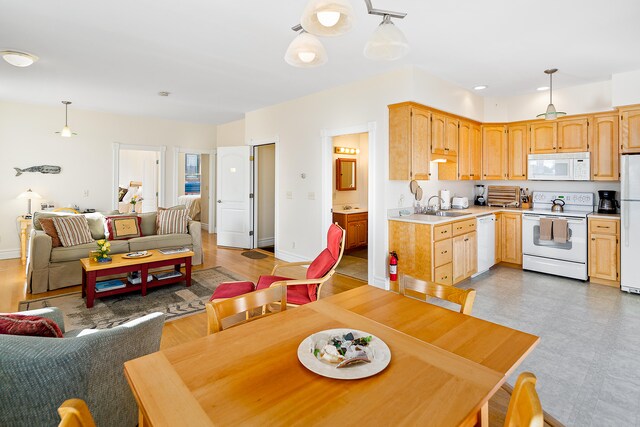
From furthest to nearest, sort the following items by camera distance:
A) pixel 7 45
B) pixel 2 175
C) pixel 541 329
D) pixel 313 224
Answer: pixel 2 175 < pixel 313 224 < pixel 7 45 < pixel 541 329

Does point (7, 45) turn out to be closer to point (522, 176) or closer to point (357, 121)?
point (357, 121)

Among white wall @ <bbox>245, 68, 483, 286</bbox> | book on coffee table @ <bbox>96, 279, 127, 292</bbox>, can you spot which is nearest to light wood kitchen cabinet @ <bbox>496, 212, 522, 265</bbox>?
white wall @ <bbox>245, 68, 483, 286</bbox>

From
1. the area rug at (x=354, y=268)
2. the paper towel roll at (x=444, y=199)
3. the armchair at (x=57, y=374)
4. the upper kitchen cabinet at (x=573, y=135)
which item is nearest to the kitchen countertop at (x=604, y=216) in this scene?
the upper kitchen cabinet at (x=573, y=135)

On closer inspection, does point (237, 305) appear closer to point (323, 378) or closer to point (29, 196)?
point (323, 378)

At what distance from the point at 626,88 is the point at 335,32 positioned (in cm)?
466

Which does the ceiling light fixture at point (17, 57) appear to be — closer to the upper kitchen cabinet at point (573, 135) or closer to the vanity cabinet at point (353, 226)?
the vanity cabinet at point (353, 226)

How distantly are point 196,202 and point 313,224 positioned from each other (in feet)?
14.7

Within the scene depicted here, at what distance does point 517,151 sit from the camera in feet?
18.1

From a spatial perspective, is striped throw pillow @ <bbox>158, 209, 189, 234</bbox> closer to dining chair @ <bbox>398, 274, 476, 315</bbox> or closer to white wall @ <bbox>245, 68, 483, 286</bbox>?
white wall @ <bbox>245, 68, 483, 286</bbox>

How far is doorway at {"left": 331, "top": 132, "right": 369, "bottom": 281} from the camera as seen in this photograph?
6.28 m

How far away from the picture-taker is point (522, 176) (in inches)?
216

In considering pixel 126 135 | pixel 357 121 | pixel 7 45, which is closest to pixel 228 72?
pixel 357 121

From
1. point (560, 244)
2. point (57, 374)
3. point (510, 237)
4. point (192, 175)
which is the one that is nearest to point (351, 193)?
point (510, 237)

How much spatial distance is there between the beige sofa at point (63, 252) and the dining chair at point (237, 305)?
3750mm
